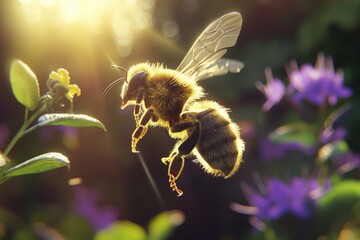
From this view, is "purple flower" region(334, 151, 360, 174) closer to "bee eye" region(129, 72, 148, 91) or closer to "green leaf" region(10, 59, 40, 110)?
"bee eye" region(129, 72, 148, 91)

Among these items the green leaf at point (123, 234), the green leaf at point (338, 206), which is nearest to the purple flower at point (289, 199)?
the green leaf at point (338, 206)

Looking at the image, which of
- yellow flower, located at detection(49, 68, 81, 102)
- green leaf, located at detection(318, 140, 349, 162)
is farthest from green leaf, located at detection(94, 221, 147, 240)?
yellow flower, located at detection(49, 68, 81, 102)

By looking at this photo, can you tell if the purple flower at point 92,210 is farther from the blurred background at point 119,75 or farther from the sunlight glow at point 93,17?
the sunlight glow at point 93,17

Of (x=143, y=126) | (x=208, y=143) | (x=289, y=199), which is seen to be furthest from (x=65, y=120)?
(x=289, y=199)

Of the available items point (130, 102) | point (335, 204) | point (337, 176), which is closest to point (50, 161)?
Answer: point (130, 102)

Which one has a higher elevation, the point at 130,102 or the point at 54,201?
the point at 130,102

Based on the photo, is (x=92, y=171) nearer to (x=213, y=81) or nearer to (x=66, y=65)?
(x=66, y=65)

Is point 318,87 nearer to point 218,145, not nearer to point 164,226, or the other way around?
point 164,226

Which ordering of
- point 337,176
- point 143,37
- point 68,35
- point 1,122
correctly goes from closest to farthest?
point 337,176, point 1,122, point 68,35, point 143,37
